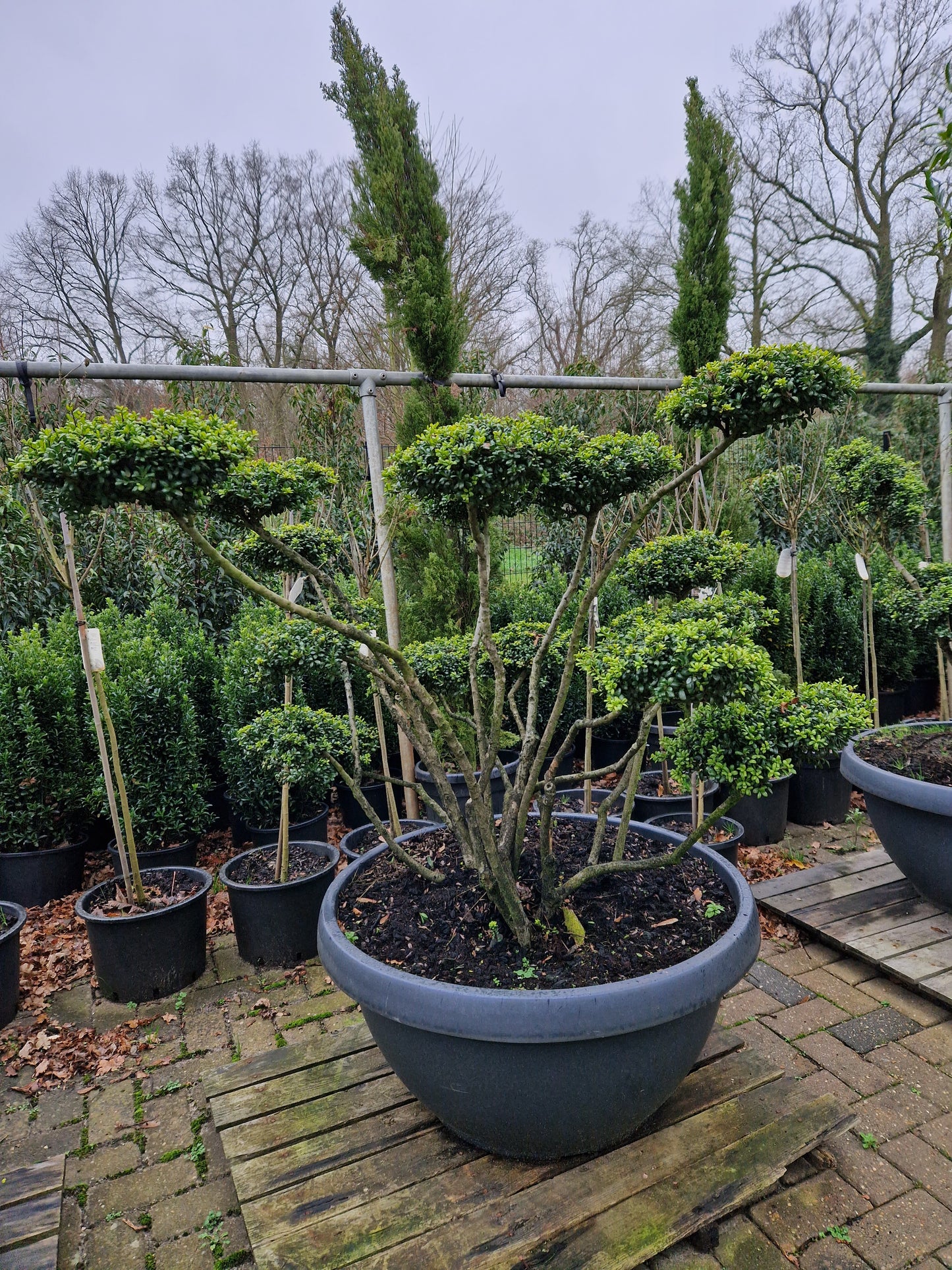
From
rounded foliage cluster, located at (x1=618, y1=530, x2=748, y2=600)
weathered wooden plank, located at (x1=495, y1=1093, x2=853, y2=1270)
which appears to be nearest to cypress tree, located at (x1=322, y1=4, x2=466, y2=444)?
rounded foliage cluster, located at (x1=618, y1=530, x2=748, y2=600)

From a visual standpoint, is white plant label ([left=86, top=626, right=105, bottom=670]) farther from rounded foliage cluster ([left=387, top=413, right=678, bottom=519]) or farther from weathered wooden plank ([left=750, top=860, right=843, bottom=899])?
weathered wooden plank ([left=750, top=860, right=843, bottom=899])

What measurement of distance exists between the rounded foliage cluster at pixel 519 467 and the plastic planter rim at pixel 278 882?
160cm

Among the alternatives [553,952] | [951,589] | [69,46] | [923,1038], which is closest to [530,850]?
[553,952]

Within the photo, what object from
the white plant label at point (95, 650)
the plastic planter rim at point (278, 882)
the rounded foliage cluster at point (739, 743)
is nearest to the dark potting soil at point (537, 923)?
the rounded foliage cluster at point (739, 743)

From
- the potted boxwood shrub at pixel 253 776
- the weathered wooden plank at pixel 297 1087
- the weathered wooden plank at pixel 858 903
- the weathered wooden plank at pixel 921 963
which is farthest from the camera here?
the potted boxwood shrub at pixel 253 776

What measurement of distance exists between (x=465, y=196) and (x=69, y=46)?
8678 millimetres

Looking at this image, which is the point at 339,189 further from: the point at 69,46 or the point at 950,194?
the point at 950,194

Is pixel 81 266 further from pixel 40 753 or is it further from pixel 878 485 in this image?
pixel 878 485

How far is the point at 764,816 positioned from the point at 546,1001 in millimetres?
2717

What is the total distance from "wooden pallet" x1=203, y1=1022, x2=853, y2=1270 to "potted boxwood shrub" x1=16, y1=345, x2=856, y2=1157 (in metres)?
0.10

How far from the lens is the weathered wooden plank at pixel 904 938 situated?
2660 millimetres

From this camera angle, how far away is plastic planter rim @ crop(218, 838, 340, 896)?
2838mm

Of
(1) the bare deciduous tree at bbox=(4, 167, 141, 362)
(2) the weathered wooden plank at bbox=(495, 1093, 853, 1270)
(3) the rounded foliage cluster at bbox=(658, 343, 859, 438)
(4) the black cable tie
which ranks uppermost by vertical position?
(1) the bare deciduous tree at bbox=(4, 167, 141, 362)

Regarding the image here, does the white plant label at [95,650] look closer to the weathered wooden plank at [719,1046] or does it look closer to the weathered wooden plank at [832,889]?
the weathered wooden plank at [719,1046]
